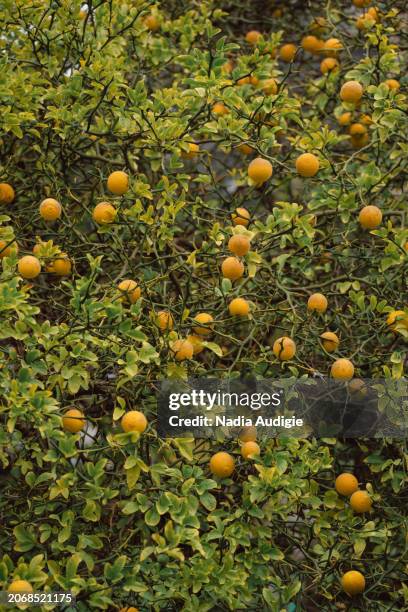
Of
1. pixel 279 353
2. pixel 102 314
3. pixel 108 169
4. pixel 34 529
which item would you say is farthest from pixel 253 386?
pixel 108 169

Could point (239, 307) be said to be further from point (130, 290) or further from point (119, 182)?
point (119, 182)

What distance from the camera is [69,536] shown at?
1557 millimetres

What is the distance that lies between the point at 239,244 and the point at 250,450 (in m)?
0.39

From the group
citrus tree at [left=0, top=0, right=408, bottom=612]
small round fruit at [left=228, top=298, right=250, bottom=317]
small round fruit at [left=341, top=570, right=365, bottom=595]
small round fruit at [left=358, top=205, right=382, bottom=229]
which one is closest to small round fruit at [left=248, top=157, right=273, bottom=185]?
citrus tree at [left=0, top=0, right=408, bottom=612]

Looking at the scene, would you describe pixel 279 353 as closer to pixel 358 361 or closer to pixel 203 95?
pixel 358 361

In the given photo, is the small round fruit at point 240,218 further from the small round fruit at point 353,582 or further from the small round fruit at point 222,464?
the small round fruit at point 353,582

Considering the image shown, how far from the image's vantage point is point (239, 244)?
1.70 meters

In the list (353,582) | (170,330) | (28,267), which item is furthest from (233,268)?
(353,582)

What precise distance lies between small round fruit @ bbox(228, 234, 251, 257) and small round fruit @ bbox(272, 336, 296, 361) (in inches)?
7.4

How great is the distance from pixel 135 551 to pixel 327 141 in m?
0.99

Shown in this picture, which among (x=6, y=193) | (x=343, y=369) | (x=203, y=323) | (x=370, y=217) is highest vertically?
(x=6, y=193)

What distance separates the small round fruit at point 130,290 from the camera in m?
1.66

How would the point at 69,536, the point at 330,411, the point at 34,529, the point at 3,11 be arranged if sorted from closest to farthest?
the point at 69,536, the point at 34,529, the point at 330,411, the point at 3,11

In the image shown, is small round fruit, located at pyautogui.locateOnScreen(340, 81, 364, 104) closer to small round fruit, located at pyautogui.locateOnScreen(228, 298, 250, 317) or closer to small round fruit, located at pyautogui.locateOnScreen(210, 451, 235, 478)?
small round fruit, located at pyautogui.locateOnScreen(228, 298, 250, 317)
